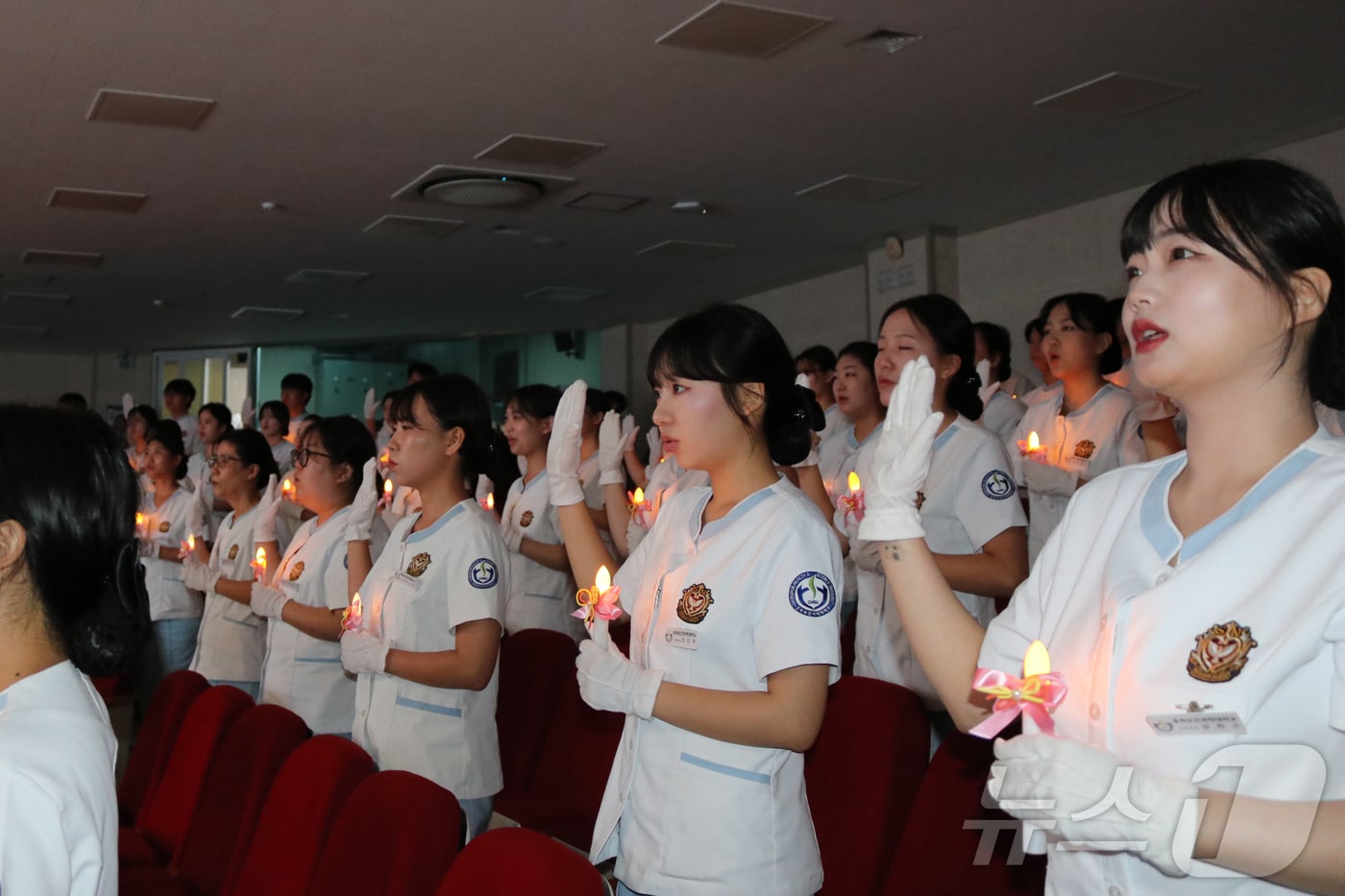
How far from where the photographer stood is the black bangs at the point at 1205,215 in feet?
3.42

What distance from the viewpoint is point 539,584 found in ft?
13.7

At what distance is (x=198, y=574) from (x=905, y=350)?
2.76 m

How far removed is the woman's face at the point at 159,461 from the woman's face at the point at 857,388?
3.17 meters

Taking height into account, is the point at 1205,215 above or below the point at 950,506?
above

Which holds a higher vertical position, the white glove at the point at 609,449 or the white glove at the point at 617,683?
the white glove at the point at 609,449

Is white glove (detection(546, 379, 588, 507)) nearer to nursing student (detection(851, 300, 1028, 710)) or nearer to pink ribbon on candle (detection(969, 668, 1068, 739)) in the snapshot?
nursing student (detection(851, 300, 1028, 710))

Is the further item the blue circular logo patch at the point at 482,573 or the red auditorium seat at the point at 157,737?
the red auditorium seat at the point at 157,737

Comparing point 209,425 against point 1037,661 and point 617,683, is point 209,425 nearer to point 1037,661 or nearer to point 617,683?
point 617,683

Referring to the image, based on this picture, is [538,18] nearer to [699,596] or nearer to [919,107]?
[919,107]

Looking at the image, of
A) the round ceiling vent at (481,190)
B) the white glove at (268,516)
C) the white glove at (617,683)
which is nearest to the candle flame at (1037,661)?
the white glove at (617,683)

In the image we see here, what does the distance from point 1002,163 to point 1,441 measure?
5.95m

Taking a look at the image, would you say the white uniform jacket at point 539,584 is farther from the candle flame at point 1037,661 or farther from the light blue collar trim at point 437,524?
the candle flame at point 1037,661

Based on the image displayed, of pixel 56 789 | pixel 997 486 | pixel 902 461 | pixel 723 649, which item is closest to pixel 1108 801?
pixel 902 461

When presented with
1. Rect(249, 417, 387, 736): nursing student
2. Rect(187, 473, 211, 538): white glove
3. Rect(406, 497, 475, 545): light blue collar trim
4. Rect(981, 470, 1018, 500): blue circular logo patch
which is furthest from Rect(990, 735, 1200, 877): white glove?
Rect(187, 473, 211, 538): white glove
